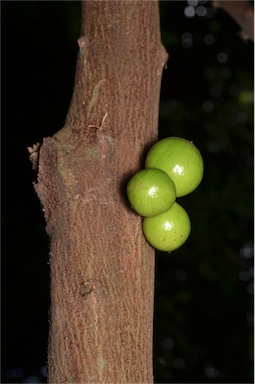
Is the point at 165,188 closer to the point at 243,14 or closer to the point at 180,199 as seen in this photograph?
the point at 243,14

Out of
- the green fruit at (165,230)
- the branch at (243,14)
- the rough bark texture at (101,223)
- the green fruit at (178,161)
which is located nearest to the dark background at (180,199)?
the branch at (243,14)

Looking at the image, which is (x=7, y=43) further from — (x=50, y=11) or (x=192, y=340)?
(x=192, y=340)

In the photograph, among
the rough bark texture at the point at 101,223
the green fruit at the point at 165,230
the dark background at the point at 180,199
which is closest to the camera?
the rough bark texture at the point at 101,223

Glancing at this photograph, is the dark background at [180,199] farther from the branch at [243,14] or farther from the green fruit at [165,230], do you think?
the green fruit at [165,230]

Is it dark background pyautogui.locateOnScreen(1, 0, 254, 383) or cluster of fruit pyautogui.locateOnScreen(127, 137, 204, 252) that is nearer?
cluster of fruit pyautogui.locateOnScreen(127, 137, 204, 252)

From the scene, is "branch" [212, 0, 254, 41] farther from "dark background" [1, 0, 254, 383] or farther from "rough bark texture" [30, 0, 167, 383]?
"rough bark texture" [30, 0, 167, 383]

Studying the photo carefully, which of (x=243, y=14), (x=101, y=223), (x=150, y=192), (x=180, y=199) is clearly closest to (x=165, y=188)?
(x=150, y=192)

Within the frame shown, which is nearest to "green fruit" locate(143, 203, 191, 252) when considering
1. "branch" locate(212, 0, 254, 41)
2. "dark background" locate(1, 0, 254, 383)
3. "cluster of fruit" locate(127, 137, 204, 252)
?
"cluster of fruit" locate(127, 137, 204, 252)
